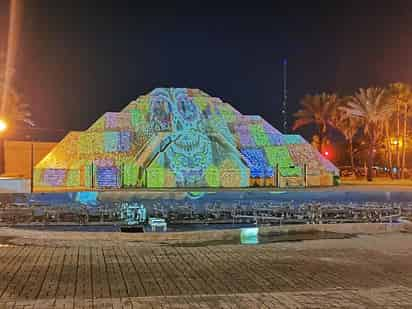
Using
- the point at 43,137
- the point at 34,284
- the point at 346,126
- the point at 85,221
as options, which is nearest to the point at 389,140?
the point at 346,126

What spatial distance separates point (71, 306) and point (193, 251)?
4.05 meters

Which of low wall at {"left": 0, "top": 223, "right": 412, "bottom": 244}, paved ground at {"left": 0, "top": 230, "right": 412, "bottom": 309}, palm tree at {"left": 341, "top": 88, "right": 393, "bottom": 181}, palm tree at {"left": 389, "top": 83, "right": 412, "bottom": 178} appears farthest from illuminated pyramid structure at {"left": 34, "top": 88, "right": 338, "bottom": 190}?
paved ground at {"left": 0, "top": 230, "right": 412, "bottom": 309}

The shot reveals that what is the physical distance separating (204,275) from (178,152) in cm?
2401

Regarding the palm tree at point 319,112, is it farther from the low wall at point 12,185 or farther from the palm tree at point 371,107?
the low wall at point 12,185

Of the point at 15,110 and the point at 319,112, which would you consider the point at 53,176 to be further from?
the point at 319,112

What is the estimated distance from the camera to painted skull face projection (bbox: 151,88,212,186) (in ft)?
103

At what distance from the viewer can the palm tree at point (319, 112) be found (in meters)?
49.4

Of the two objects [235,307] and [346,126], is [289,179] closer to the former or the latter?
[346,126]

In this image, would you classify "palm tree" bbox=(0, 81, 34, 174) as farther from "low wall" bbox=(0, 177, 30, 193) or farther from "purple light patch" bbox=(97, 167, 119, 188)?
"low wall" bbox=(0, 177, 30, 193)

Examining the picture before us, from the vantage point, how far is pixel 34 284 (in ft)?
23.4

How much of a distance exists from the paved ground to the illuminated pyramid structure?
19855mm

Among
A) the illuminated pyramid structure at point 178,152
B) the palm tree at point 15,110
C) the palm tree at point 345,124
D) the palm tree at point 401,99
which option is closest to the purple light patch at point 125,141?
the illuminated pyramid structure at point 178,152

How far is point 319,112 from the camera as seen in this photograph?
163 ft

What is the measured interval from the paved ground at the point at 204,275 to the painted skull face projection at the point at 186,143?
20292 mm
